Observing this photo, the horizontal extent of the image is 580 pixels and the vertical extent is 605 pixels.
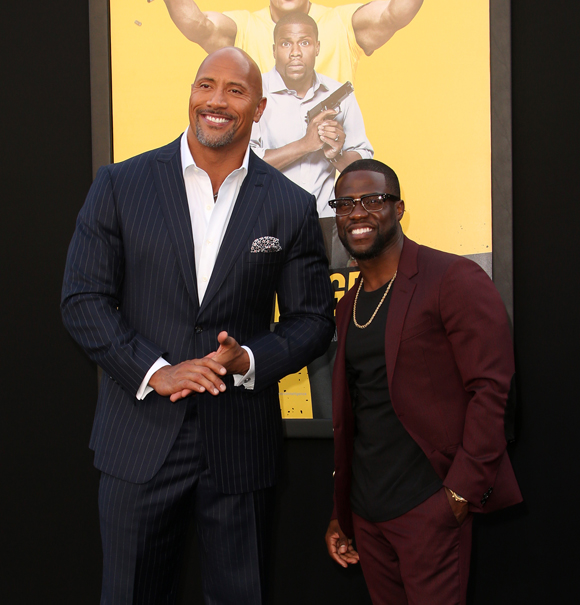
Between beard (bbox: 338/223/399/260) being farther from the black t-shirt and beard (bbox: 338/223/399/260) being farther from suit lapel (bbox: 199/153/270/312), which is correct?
suit lapel (bbox: 199/153/270/312)

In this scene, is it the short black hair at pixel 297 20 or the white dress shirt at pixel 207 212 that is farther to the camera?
the short black hair at pixel 297 20

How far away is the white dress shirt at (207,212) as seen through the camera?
5.23ft

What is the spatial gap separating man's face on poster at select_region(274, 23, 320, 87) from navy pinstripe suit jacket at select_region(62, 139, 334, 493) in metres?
1.09

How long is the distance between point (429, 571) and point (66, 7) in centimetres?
285

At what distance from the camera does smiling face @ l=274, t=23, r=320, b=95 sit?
251 cm

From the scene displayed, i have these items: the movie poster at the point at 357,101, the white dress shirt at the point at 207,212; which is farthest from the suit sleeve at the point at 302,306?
the movie poster at the point at 357,101

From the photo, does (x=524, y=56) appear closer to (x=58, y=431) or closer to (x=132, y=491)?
(x=132, y=491)

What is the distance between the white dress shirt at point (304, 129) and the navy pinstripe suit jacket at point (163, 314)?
0.87 meters

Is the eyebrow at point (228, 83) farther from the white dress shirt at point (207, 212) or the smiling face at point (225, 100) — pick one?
the white dress shirt at point (207, 212)

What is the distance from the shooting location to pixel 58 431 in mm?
2656

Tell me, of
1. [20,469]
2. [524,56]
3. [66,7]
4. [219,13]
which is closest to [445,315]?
[524,56]

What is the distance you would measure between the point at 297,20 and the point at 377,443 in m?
1.93

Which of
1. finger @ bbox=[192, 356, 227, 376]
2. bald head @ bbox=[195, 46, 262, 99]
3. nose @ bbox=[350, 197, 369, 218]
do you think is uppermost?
bald head @ bbox=[195, 46, 262, 99]

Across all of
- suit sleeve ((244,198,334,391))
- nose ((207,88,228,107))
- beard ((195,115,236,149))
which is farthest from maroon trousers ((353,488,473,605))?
nose ((207,88,228,107))
